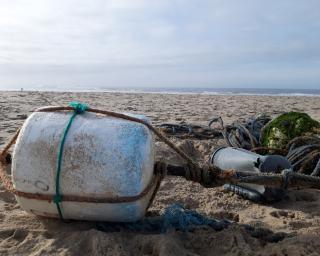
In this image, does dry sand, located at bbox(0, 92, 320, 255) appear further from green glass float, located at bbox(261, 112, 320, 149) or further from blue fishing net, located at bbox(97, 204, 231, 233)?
green glass float, located at bbox(261, 112, 320, 149)

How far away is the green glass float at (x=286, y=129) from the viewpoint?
4.34 m

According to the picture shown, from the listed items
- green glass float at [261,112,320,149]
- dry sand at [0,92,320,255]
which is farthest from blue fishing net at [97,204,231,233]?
green glass float at [261,112,320,149]

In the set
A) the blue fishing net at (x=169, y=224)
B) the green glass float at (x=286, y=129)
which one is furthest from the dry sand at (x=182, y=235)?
the green glass float at (x=286, y=129)

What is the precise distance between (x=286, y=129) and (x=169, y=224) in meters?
2.38

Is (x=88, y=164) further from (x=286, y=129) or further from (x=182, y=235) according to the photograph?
(x=286, y=129)

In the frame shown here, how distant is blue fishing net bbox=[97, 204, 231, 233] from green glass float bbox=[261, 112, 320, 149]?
206cm

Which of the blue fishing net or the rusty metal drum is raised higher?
the rusty metal drum

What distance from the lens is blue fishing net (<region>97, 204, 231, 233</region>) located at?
2.39 meters

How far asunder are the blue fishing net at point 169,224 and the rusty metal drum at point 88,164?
0.27 ft

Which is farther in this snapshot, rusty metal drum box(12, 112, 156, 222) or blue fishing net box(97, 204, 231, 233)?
blue fishing net box(97, 204, 231, 233)

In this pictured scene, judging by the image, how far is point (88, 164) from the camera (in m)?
2.17

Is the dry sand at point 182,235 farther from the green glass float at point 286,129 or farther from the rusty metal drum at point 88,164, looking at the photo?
the green glass float at point 286,129

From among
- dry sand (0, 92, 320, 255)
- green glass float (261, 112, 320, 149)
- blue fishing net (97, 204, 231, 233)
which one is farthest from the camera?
green glass float (261, 112, 320, 149)

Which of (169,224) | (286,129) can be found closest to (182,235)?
(169,224)
